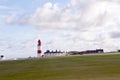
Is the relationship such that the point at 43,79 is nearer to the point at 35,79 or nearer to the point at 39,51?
the point at 35,79

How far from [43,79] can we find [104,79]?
8.08 metres

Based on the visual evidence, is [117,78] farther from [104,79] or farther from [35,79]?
[35,79]

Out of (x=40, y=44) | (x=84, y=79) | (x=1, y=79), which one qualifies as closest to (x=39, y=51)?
(x=40, y=44)

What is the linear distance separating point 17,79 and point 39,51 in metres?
86.0

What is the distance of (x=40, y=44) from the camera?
130m

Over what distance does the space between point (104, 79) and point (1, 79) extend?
15657 millimetres

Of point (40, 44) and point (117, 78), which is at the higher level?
point (40, 44)

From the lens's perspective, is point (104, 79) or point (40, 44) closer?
point (104, 79)

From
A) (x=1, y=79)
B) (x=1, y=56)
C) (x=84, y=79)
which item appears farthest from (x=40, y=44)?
(x=84, y=79)

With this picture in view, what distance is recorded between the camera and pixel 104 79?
39.3 meters

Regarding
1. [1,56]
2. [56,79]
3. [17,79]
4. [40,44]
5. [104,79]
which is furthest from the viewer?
[1,56]

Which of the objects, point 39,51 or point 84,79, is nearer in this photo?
point 84,79

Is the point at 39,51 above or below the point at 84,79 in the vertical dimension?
above

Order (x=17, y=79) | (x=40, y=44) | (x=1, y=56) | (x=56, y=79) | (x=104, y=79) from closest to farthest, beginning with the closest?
1. (x=104, y=79)
2. (x=56, y=79)
3. (x=17, y=79)
4. (x=40, y=44)
5. (x=1, y=56)
